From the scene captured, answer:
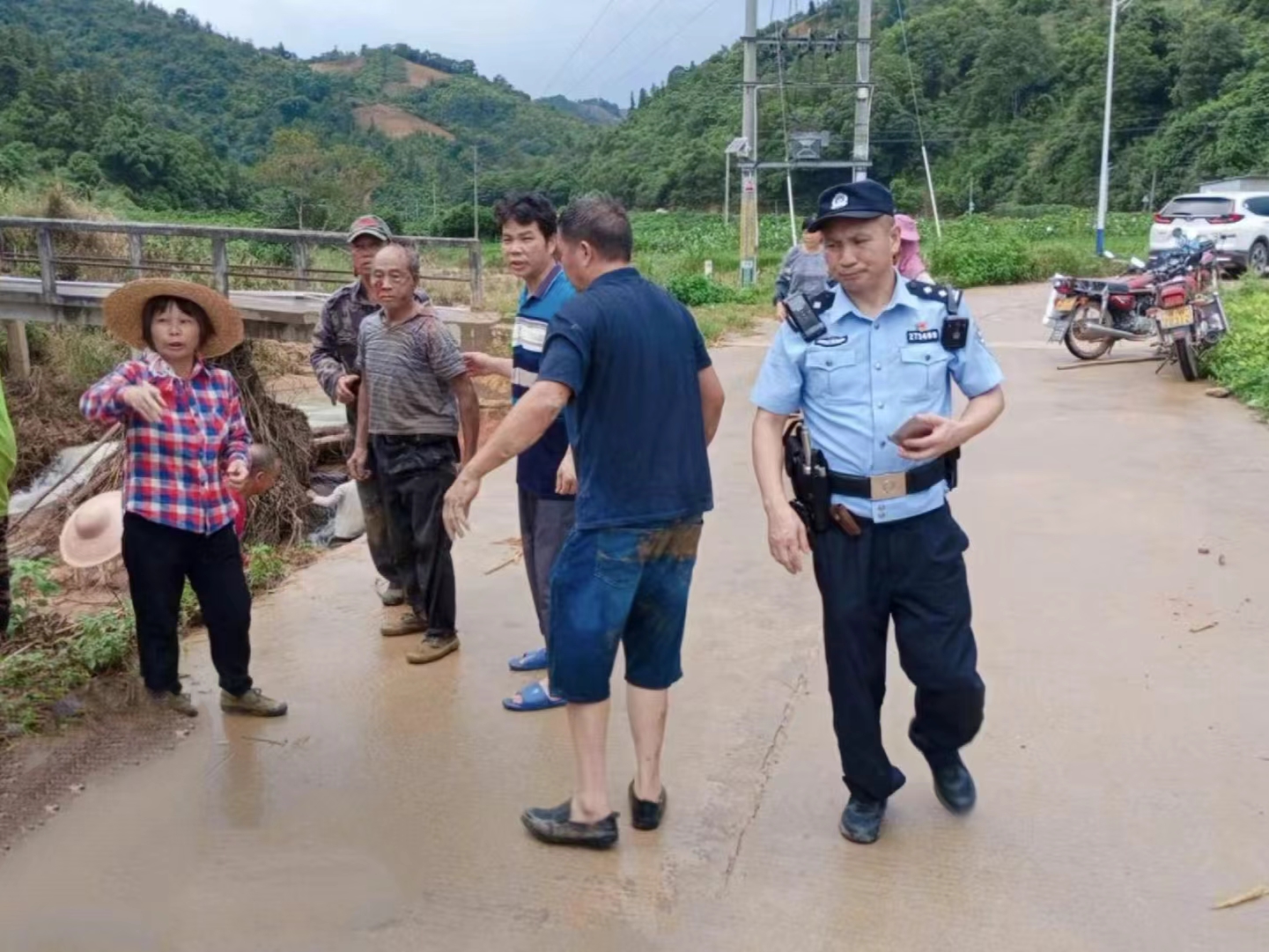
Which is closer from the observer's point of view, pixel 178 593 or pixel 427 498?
pixel 178 593

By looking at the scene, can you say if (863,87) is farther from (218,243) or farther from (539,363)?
(539,363)

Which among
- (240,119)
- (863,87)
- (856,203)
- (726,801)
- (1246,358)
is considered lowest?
(726,801)

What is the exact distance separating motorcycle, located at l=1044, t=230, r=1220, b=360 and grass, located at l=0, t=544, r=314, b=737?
8.45 metres

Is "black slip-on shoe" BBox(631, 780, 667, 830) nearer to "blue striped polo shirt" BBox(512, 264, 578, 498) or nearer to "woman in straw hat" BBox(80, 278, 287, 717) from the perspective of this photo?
"blue striped polo shirt" BBox(512, 264, 578, 498)

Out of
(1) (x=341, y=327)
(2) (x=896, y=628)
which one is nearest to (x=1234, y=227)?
(1) (x=341, y=327)

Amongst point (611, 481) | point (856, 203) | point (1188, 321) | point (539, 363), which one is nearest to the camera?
point (856, 203)

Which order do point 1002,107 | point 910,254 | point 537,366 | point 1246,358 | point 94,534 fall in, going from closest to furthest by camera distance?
point 537,366 < point 94,534 < point 910,254 < point 1246,358 < point 1002,107

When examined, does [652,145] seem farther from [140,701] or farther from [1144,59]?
[140,701]

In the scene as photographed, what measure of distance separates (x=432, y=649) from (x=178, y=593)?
988 mm

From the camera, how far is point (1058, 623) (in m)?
4.60

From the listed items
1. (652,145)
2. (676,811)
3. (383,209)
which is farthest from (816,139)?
(652,145)

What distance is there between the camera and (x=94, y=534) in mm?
4016

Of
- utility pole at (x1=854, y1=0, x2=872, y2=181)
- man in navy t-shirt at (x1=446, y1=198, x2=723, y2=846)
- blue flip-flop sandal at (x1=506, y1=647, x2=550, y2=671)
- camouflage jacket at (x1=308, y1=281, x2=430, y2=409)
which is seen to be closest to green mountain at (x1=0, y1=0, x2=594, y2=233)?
utility pole at (x1=854, y1=0, x2=872, y2=181)

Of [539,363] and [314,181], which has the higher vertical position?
[314,181]
